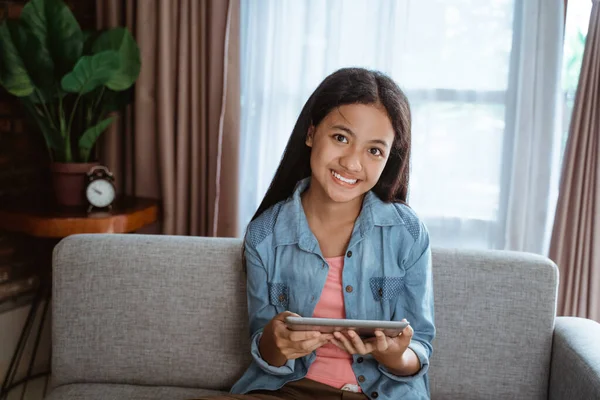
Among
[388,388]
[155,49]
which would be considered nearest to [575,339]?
[388,388]

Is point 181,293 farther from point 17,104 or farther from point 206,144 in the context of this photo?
point 17,104

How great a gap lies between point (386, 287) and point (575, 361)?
1.68 feet

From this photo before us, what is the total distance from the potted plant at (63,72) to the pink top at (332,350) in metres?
1.24

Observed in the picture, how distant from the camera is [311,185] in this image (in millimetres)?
1719

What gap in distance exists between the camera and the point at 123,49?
8.22 ft

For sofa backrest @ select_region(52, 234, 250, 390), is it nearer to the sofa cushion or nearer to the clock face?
the sofa cushion

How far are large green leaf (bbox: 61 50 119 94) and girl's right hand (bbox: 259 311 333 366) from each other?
4.16 ft

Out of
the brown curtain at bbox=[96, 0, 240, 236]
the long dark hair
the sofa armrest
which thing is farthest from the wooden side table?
the sofa armrest

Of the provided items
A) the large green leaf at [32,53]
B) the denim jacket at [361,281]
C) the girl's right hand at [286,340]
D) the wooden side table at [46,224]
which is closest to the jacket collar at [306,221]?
the denim jacket at [361,281]

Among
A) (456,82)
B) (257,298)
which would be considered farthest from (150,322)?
(456,82)

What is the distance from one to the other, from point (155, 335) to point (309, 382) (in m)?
0.51

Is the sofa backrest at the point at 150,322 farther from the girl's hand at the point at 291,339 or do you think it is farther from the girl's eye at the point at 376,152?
the girl's eye at the point at 376,152

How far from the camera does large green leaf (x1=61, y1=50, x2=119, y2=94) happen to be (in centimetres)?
234

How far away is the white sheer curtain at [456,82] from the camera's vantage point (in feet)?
8.34
